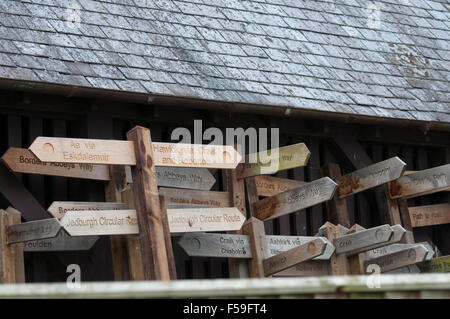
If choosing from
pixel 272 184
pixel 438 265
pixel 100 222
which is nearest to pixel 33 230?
pixel 100 222

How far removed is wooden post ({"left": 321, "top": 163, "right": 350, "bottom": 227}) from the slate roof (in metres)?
0.64

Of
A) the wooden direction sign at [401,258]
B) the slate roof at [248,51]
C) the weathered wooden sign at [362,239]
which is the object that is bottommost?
the wooden direction sign at [401,258]

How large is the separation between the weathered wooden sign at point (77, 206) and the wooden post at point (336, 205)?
8.84ft

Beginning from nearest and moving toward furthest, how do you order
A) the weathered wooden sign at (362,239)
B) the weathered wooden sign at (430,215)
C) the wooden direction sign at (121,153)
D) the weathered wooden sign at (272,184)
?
the wooden direction sign at (121,153), the weathered wooden sign at (362,239), the weathered wooden sign at (272,184), the weathered wooden sign at (430,215)

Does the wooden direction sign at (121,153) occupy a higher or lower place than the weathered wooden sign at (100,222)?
higher

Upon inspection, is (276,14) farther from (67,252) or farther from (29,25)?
(67,252)

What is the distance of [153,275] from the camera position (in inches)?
323

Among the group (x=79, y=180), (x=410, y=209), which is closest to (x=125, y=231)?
(x=79, y=180)

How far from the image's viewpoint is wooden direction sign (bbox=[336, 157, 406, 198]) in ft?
33.3

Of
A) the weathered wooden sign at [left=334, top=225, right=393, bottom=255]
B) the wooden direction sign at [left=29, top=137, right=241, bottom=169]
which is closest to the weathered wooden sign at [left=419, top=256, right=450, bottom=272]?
the weathered wooden sign at [left=334, top=225, right=393, bottom=255]

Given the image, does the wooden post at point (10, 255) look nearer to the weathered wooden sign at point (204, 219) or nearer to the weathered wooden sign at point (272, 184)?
the weathered wooden sign at point (204, 219)

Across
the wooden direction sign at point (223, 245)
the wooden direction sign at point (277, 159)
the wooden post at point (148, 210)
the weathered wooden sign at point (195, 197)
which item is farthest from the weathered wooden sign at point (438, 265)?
the wooden post at point (148, 210)

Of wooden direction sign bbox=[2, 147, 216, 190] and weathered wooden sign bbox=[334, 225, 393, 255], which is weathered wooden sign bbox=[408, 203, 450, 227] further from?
wooden direction sign bbox=[2, 147, 216, 190]

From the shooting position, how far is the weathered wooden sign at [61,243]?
8828mm
